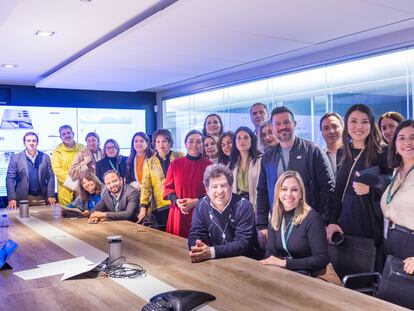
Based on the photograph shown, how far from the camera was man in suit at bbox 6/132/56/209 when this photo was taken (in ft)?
18.0

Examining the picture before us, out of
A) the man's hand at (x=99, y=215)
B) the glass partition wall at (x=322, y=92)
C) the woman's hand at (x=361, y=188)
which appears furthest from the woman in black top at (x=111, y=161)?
the woman's hand at (x=361, y=188)

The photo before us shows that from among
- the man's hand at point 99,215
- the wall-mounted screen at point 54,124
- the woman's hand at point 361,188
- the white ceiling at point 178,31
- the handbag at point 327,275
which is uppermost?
the white ceiling at point 178,31

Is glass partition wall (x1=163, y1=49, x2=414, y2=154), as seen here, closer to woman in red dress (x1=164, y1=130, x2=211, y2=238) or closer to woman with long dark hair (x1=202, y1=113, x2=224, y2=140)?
woman with long dark hair (x1=202, y1=113, x2=224, y2=140)

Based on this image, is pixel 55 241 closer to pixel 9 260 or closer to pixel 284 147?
pixel 9 260

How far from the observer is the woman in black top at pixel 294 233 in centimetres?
244

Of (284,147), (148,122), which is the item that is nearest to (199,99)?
(148,122)

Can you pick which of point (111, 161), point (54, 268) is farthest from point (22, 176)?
Answer: point (54, 268)

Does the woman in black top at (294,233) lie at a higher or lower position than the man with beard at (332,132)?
lower

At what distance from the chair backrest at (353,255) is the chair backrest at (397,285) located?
39 cm

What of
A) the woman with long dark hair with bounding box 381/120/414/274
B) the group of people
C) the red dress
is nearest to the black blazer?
the group of people

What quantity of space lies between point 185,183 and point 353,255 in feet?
5.35

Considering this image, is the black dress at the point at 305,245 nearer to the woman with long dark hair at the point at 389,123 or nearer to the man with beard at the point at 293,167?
the man with beard at the point at 293,167

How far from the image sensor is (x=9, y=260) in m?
2.58

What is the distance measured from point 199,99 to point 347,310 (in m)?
5.83
